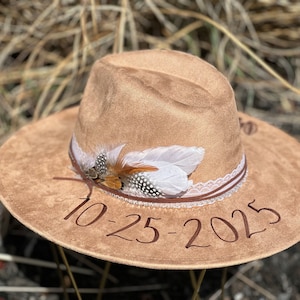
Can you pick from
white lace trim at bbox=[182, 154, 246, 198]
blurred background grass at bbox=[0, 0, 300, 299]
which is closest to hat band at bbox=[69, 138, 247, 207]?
white lace trim at bbox=[182, 154, 246, 198]

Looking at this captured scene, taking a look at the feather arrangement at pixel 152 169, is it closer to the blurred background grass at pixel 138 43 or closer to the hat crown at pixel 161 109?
the hat crown at pixel 161 109

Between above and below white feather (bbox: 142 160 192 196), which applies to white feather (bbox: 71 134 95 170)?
below

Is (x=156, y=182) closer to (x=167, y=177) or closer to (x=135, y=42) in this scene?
(x=167, y=177)

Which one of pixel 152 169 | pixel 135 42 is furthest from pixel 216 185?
pixel 135 42

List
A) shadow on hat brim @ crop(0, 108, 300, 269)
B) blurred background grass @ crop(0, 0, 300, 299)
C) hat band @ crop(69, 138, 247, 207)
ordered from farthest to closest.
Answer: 1. blurred background grass @ crop(0, 0, 300, 299)
2. hat band @ crop(69, 138, 247, 207)
3. shadow on hat brim @ crop(0, 108, 300, 269)

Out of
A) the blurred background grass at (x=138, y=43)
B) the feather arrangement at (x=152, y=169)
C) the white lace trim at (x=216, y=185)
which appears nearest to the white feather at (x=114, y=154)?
the feather arrangement at (x=152, y=169)

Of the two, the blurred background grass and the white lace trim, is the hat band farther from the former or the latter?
the blurred background grass

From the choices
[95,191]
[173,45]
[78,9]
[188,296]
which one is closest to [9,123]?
[78,9]
